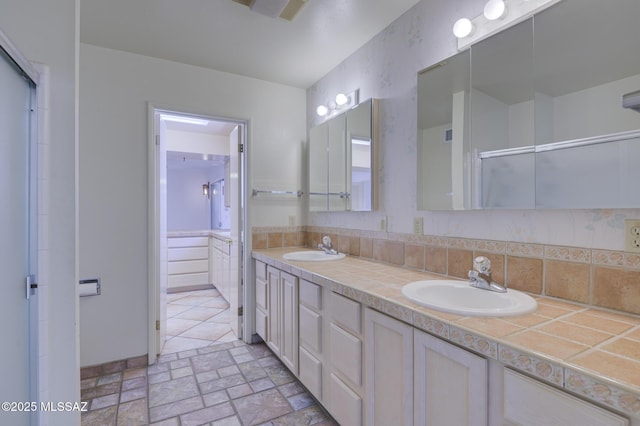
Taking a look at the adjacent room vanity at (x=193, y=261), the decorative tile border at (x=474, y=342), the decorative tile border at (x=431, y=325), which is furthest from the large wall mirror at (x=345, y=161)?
the adjacent room vanity at (x=193, y=261)

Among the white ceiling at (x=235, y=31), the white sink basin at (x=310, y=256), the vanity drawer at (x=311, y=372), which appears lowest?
the vanity drawer at (x=311, y=372)

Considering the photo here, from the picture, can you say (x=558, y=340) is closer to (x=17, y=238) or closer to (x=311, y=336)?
(x=311, y=336)

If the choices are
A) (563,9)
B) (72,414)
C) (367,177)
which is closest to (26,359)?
(72,414)

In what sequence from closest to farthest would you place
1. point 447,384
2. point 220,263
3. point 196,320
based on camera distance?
point 447,384 → point 196,320 → point 220,263

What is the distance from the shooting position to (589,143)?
1.12 meters

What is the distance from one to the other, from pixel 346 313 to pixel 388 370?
33 centimetres

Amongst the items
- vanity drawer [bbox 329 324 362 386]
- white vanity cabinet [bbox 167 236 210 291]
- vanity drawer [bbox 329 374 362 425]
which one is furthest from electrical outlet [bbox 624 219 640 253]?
white vanity cabinet [bbox 167 236 210 291]

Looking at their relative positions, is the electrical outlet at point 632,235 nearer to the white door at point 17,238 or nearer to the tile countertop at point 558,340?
the tile countertop at point 558,340

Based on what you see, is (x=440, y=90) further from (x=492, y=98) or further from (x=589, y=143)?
(x=589, y=143)

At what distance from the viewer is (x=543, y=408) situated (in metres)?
0.75

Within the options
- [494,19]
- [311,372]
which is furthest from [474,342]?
[494,19]

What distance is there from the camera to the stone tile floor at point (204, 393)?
1.79m

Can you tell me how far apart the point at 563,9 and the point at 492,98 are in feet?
1.24

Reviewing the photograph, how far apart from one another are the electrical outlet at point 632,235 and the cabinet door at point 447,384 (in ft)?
2.16
